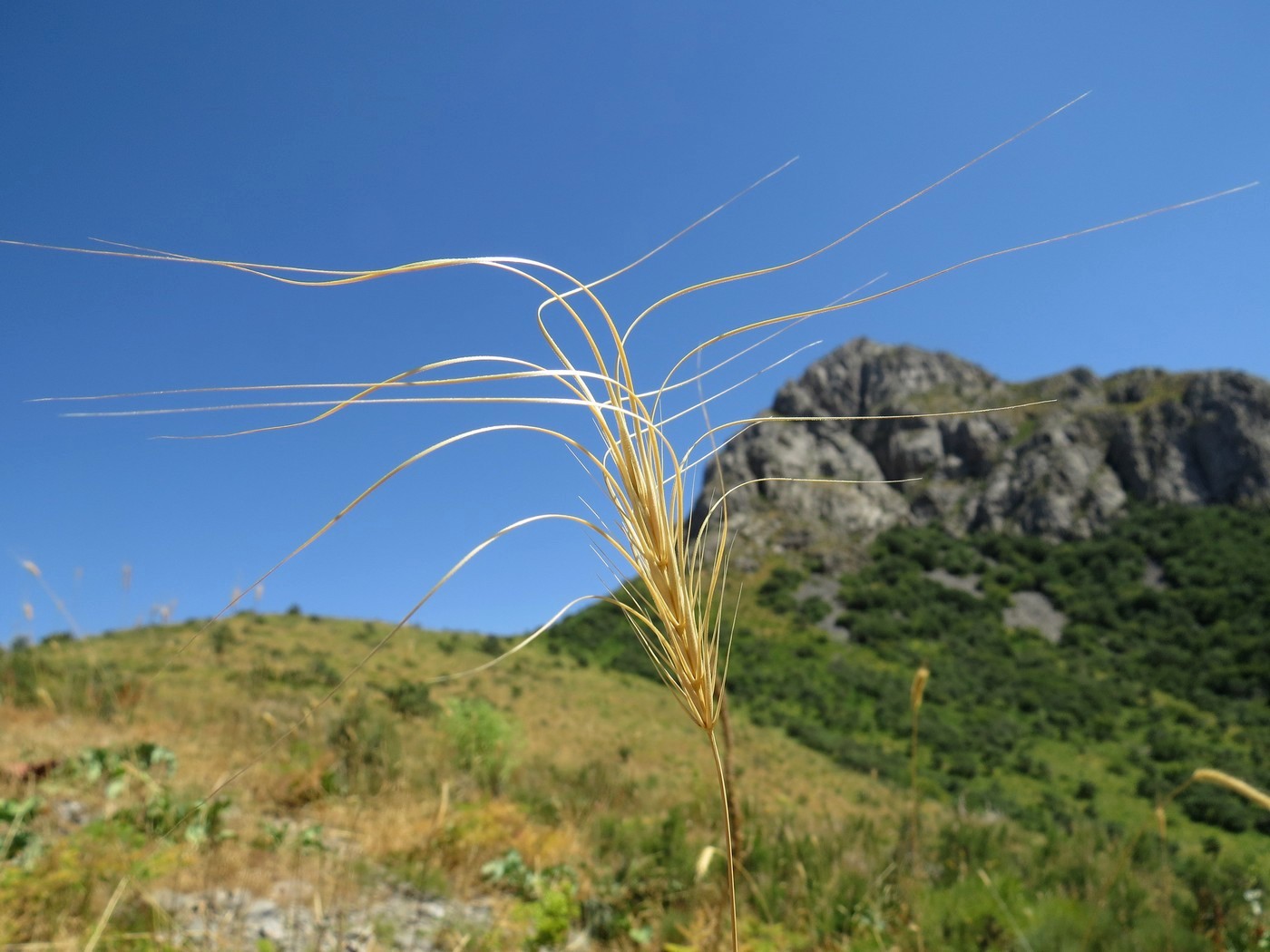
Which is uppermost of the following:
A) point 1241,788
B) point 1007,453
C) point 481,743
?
point 1007,453

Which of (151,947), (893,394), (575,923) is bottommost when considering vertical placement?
(575,923)

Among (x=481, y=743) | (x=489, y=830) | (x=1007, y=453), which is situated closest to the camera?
(x=489, y=830)

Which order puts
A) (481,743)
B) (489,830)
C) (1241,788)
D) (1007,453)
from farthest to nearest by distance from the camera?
(1007,453) → (481,743) → (489,830) → (1241,788)

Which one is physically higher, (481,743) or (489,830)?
(481,743)

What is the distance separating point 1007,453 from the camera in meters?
63.4

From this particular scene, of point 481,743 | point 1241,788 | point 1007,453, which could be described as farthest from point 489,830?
point 1007,453

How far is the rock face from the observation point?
54.6 metres

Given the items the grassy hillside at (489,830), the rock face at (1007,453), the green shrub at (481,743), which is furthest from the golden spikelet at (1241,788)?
the rock face at (1007,453)

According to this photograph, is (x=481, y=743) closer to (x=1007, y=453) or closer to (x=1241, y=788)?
(x=1241, y=788)

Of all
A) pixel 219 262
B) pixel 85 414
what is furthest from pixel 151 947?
pixel 219 262

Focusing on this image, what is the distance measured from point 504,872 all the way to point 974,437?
6948 centimetres

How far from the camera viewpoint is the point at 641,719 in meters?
19.0

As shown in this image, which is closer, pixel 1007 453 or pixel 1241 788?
pixel 1241 788

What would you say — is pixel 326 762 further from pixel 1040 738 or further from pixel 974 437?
pixel 974 437
